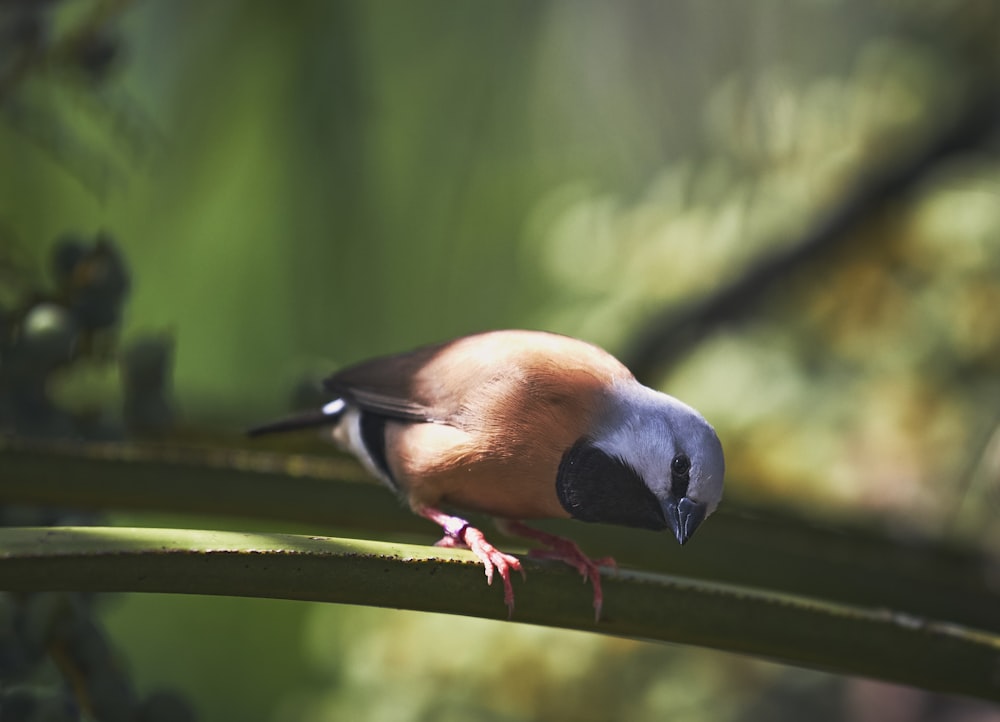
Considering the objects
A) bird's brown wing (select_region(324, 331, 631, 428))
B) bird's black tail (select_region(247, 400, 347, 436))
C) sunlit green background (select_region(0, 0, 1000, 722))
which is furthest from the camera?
sunlit green background (select_region(0, 0, 1000, 722))

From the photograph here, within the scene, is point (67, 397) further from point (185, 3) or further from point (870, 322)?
point (870, 322)

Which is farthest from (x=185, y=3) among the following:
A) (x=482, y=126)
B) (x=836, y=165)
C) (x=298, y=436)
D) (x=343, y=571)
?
(x=343, y=571)

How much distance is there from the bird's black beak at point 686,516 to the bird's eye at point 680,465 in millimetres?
36

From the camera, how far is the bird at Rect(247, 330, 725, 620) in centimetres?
148

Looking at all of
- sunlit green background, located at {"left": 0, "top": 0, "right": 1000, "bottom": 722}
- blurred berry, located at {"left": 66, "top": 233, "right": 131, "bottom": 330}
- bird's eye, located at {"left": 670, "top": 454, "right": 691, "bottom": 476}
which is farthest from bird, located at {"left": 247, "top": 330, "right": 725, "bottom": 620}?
sunlit green background, located at {"left": 0, "top": 0, "right": 1000, "bottom": 722}

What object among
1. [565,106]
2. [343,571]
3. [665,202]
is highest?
[565,106]

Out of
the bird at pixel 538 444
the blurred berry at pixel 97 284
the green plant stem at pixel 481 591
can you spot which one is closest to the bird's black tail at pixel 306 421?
the bird at pixel 538 444

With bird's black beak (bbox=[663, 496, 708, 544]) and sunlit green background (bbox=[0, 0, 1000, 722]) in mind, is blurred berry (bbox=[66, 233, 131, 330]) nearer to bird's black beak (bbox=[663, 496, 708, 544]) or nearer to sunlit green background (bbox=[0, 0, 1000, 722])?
sunlit green background (bbox=[0, 0, 1000, 722])

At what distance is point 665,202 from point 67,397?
80.5 inches

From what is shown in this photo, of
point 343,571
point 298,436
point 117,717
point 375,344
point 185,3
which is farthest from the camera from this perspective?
point 375,344

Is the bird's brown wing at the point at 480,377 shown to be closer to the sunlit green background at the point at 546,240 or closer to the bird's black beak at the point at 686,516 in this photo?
the bird's black beak at the point at 686,516

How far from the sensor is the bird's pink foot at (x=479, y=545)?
1.30 meters

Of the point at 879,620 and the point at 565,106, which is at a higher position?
the point at 565,106

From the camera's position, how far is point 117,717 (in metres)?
1.45
